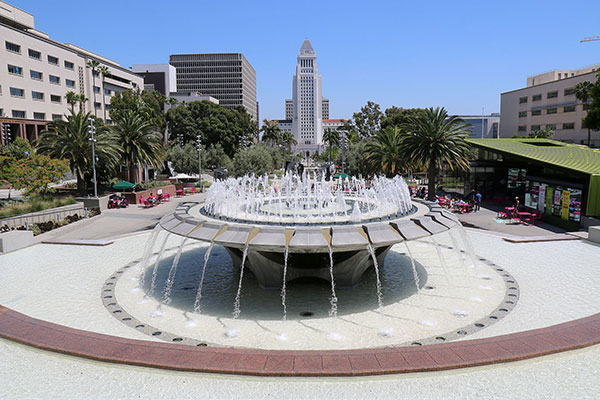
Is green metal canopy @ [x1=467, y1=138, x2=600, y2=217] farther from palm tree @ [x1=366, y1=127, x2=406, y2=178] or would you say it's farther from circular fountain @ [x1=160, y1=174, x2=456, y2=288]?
circular fountain @ [x1=160, y1=174, x2=456, y2=288]

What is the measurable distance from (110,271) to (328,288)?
317 inches

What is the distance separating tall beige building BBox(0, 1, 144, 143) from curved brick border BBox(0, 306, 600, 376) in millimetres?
43117

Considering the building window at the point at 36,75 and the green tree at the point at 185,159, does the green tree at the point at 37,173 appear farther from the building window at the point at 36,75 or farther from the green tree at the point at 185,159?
the building window at the point at 36,75

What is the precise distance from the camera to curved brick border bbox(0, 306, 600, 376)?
7.21 m

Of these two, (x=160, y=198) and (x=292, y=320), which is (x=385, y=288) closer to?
(x=292, y=320)

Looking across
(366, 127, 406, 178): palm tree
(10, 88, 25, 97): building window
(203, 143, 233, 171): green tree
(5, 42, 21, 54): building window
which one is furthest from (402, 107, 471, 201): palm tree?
(5, 42, 21, 54): building window

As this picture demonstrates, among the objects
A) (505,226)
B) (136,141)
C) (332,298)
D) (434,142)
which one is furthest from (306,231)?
(136,141)

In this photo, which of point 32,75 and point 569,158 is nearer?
point 569,158

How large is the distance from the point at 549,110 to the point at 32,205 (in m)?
75.3

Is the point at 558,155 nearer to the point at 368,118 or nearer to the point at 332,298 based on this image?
the point at 332,298

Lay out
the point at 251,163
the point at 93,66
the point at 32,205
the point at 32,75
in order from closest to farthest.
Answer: the point at 32,205
the point at 32,75
the point at 251,163
the point at 93,66

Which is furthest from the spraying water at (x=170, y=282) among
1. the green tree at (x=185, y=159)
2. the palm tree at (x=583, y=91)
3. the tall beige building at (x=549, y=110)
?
the tall beige building at (x=549, y=110)

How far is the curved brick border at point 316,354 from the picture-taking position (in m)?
7.21

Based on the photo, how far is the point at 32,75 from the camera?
51.7 m
